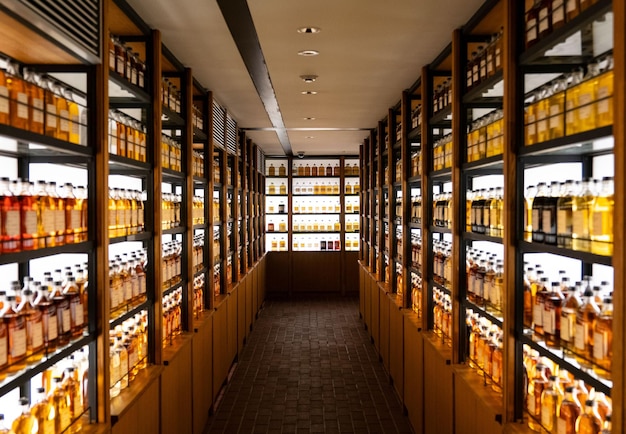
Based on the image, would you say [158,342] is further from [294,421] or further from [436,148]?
[436,148]

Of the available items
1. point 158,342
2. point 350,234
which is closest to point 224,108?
point 158,342

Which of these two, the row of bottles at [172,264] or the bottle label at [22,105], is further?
the row of bottles at [172,264]

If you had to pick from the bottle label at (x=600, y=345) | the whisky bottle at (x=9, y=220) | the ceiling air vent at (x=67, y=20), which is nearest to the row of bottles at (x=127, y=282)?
the whisky bottle at (x=9, y=220)

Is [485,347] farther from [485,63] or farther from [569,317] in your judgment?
[485,63]

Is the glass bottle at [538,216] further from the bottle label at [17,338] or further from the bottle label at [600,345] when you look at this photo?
the bottle label at [17,338]

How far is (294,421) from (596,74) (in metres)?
3.82

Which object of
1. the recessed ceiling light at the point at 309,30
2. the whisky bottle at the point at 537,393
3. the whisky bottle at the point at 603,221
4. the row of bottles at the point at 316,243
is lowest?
the whisky bottle at the point at 537,393

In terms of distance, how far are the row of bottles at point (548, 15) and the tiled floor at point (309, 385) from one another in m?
3.40

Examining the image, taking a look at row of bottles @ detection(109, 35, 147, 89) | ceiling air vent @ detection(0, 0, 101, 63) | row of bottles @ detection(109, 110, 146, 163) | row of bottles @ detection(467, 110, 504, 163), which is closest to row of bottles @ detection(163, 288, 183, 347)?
row of bottles @ detection(109, 110, 146, 163)

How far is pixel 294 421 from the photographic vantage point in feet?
15.9

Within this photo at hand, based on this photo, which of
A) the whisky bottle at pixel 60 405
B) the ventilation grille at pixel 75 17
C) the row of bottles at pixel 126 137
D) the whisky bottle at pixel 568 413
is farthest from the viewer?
the row of bottles at pixel 126 137

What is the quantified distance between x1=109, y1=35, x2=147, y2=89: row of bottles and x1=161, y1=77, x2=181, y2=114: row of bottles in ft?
1.23

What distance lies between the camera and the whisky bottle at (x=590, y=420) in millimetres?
2045

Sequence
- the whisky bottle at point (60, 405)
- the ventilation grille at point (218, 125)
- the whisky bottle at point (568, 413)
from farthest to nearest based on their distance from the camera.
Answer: the ventilation grille at point (218, 125)
the whisky bottle at point (60, 405)
the whisky bottle at point (568, 413)
